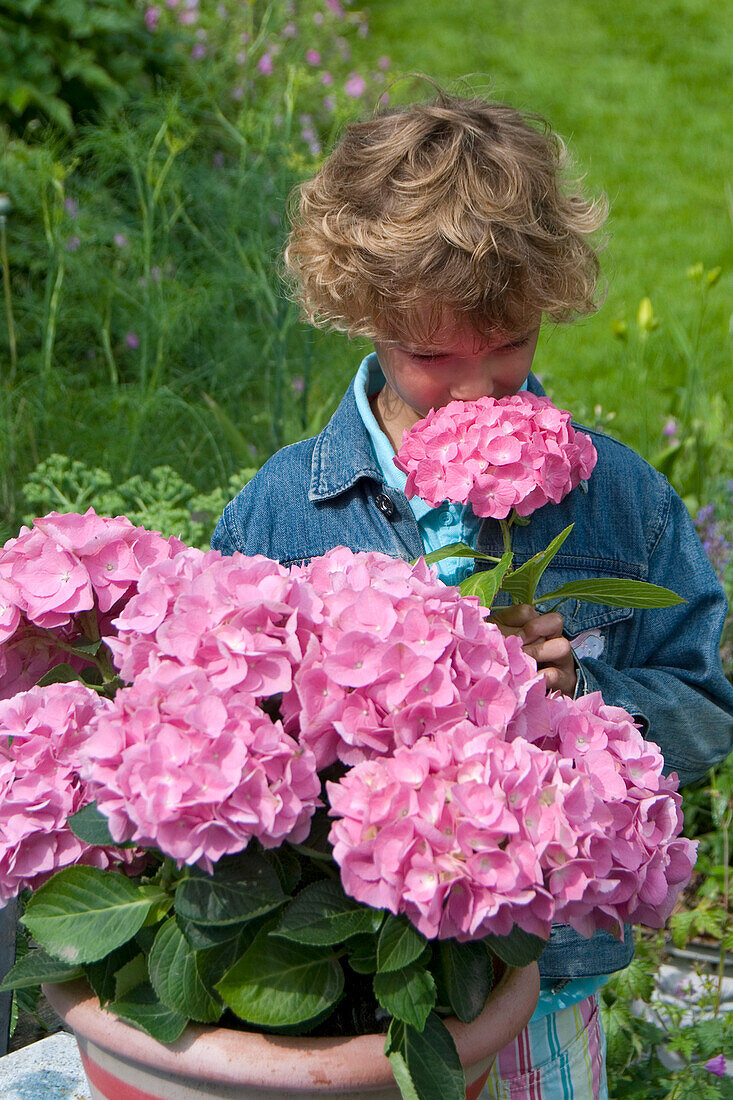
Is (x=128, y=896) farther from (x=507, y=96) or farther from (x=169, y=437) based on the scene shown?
(x=507, y=96)

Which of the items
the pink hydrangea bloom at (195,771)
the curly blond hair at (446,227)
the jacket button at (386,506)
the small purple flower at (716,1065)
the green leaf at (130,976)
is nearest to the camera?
the pink hydrangea bloom at (195,771)

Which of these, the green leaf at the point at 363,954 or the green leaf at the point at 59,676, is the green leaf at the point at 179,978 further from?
the green leaf at the point at 59,676

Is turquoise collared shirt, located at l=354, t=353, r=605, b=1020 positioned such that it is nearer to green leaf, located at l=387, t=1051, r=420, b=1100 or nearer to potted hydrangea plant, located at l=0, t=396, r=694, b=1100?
potted hydrangea plant, located at l=0, t=396, r=694, b=1100

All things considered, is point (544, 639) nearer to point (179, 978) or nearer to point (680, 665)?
point (680, 665)

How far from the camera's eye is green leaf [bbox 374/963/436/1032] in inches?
33.1

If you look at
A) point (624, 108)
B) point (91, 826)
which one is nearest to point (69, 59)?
point (624, 108)

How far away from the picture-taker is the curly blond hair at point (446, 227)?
4.90 ft

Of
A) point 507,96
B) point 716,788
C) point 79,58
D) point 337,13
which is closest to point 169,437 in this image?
point 716,788

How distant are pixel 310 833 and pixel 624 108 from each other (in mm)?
6758

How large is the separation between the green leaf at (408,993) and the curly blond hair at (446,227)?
0.88 metres

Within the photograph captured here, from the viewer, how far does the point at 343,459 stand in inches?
66.6

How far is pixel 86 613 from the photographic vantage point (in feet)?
3.50

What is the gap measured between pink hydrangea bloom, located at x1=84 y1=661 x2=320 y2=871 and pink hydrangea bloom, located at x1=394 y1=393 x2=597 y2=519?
472 mm

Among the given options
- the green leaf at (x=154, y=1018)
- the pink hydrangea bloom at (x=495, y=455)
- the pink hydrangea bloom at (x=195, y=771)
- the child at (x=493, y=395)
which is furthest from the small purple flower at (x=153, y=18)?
the green leaf at (x=154, y=1018)
